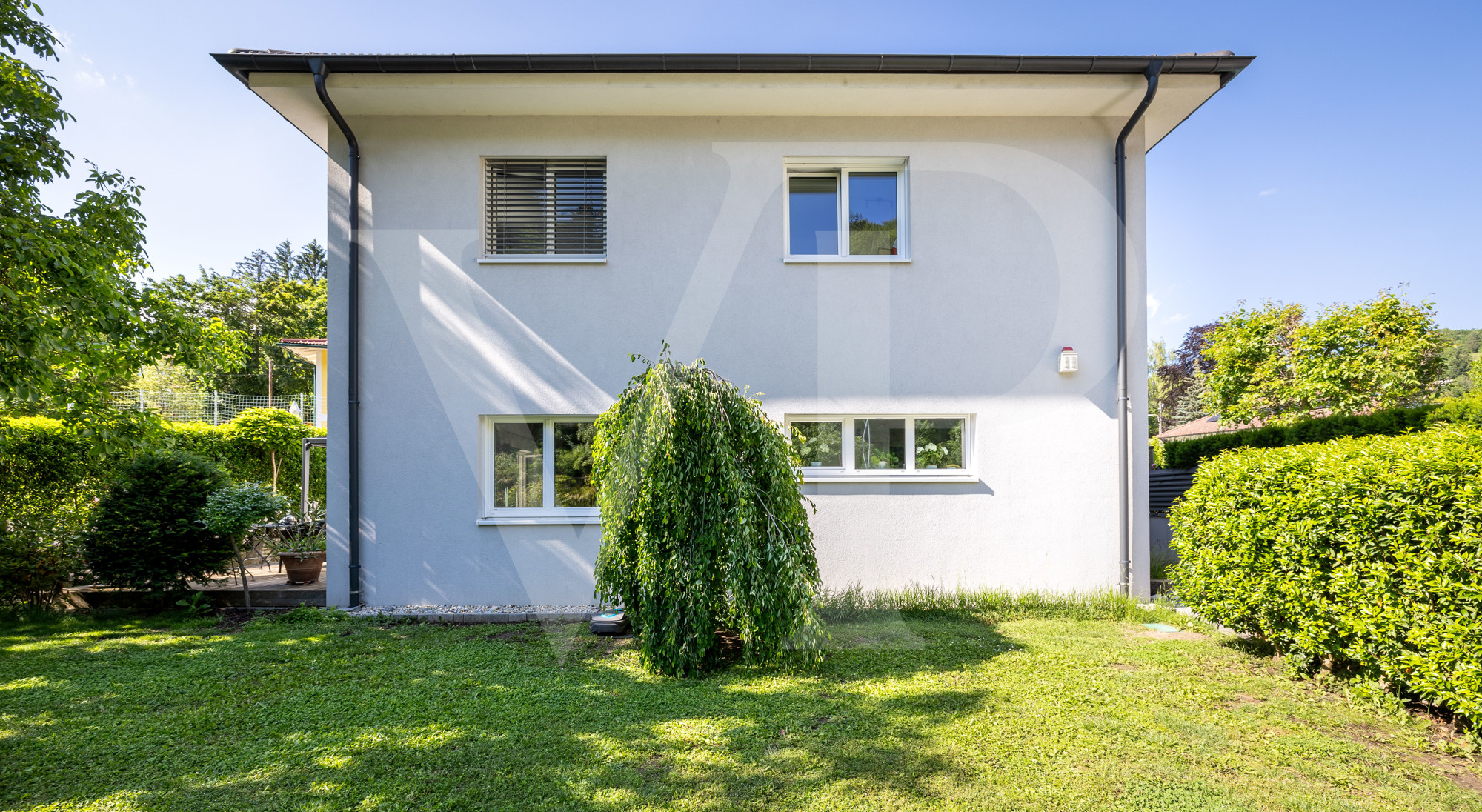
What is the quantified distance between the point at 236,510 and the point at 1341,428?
593 inches

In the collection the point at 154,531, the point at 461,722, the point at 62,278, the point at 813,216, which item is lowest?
the point at 461,722

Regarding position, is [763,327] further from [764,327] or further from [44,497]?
[44,497]

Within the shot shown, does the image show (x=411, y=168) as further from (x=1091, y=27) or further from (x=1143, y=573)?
(x=1143, y=573)

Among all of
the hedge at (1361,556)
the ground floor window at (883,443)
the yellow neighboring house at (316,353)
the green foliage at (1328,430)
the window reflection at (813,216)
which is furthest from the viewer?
the yellow neighboring house at (316,353)

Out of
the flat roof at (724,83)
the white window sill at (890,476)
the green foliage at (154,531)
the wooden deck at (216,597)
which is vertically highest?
the flat roof at (724,83)

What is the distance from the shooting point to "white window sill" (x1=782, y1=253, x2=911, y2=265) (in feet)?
22.7

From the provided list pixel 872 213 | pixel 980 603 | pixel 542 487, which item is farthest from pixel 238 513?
pixel 980 603

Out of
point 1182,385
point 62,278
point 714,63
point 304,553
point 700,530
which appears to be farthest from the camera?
point 1182,385

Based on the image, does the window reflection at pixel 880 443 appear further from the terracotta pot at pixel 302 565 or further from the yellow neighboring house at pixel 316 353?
the yellow neighboring house at pixel 316 353

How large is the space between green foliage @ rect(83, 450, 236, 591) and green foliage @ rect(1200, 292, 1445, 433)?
58.4 ft

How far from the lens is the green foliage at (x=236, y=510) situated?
6.58m

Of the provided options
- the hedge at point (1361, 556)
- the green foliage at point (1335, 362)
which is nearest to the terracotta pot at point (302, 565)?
the hedge at point (1361, 556)

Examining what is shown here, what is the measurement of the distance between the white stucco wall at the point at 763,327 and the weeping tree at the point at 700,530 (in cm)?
213

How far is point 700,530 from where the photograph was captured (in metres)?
4.68
